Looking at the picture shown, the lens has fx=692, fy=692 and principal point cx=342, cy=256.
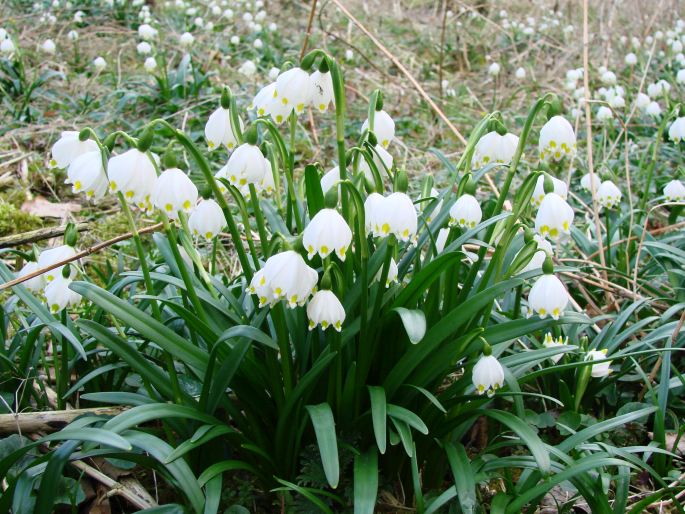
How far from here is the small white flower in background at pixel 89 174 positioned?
1.50 metres

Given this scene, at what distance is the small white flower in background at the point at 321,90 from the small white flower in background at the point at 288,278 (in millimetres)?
425

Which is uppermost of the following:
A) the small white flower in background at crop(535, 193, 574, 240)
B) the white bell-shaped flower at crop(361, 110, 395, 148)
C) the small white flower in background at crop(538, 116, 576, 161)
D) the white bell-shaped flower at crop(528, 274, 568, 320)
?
the small white flower in background at crop(538, 116, 576, 161)

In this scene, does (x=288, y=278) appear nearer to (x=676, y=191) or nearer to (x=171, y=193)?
(x=171, y=193)

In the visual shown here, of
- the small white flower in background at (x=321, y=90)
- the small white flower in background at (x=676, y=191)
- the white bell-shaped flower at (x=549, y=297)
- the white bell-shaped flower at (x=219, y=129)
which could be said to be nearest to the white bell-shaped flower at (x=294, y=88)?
the small white flower in background at (x=321, y=90)

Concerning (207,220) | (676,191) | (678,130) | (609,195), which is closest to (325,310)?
(207,220)

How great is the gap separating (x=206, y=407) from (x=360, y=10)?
742 centimetres

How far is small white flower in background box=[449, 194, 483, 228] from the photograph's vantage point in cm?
175

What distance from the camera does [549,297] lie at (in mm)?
1665

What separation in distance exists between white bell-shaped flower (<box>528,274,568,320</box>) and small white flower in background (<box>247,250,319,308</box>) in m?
0.57

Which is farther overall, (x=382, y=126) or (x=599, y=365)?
(x=599, y=365)

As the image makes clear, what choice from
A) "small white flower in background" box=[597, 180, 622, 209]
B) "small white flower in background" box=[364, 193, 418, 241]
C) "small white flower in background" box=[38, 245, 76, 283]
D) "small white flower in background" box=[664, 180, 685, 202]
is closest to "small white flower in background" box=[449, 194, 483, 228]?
"small white flower in background" box=[364, 193, 418, 241]

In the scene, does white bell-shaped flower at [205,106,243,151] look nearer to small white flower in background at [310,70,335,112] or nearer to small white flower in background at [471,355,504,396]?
small white flower in background at [310,70,335,112]

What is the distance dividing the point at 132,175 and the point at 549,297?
39.3 inches

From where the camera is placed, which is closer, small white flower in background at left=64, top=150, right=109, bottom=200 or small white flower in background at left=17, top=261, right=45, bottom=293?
small white flower in background at left=64, top=150, right=109, bottom=200
